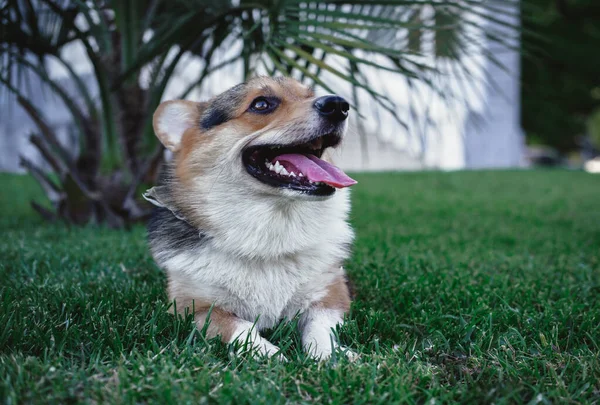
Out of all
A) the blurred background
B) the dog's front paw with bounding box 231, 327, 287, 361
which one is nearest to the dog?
the dog's front paw with bounding box 231, 327, 287, 361

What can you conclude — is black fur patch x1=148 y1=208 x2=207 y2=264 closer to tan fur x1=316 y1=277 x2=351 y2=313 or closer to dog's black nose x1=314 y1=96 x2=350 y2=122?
tan fur x1=316 y1=277 x2=351 y2=313

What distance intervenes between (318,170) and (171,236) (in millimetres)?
816

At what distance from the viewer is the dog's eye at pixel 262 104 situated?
2654 millimetres

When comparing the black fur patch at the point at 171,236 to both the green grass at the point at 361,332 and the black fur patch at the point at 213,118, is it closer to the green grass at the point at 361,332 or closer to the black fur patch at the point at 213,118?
the green grass at the point at 361,332

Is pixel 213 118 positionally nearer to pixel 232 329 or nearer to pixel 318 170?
→ pixel 318 170

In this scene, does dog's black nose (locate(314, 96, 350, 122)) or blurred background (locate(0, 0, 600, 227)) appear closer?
dog's black nose (locate(314, 96, 350, 122))

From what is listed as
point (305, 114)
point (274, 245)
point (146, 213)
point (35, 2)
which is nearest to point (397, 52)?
point (305, 114)

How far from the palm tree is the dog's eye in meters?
0.37

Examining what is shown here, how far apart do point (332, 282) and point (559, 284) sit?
1514 mm

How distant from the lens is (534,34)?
3.34 m

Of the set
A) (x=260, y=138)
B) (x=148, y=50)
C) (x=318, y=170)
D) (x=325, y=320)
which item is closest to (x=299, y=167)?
(x=318, y=170)

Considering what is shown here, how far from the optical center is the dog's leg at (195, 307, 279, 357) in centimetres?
200

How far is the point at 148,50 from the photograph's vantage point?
354 centimetres

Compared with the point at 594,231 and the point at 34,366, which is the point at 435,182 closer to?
the point at 594,231
